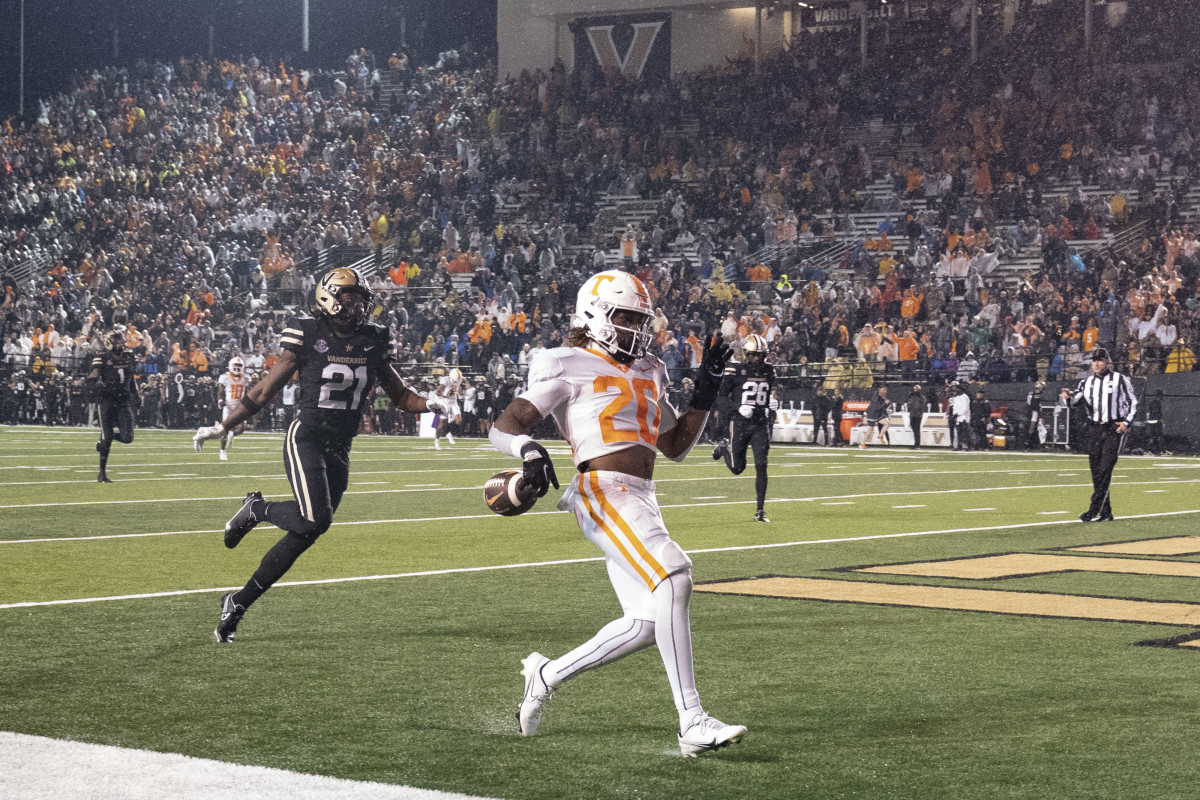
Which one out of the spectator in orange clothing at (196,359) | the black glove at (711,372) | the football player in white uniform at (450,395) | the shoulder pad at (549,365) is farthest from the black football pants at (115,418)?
the spectator in orange clothing at (196,359)

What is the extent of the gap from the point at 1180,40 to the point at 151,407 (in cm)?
2381

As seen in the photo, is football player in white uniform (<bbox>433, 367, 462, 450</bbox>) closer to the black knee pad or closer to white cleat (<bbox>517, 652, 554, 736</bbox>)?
the black knee pad

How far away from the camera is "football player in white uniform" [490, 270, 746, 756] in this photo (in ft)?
17.4

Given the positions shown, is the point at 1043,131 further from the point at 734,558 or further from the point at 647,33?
the point at 734,558

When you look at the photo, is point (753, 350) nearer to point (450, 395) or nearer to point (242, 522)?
point (242, 522)

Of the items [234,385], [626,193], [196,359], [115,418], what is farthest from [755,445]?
[196,359]

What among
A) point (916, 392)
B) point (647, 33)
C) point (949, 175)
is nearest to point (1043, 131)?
point (949, 175)

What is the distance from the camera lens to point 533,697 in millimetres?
5547

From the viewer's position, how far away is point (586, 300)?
5680mm

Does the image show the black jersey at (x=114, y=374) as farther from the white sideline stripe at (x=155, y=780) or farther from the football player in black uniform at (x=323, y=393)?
the white sideline stripe at (x=155, y=780)

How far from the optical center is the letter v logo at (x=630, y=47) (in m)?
42.7

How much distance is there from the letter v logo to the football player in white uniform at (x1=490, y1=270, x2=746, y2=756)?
123ft

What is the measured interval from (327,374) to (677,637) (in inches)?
134

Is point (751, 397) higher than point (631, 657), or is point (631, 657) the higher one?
point (751, 397)
